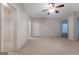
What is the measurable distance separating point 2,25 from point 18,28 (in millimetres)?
342

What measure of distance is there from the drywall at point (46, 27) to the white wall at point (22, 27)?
185mm

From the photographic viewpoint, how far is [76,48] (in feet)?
8.56

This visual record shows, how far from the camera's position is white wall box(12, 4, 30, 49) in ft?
7.97

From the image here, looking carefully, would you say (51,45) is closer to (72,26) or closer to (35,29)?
(35,29)

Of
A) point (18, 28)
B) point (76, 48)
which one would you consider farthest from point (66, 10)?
point (18, 28)

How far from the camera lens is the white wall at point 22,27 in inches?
95.7

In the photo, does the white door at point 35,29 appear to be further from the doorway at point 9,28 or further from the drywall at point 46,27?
the doorway at point 9,28

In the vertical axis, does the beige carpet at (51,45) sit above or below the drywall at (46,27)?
below

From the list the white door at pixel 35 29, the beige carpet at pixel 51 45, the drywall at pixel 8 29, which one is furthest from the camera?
the white door at pixel 35 29

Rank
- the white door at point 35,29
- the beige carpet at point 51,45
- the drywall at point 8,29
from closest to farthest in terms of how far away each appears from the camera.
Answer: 1. the drywall at point 8,29
2. the beige carpet at point 51,45
3. the white door at point 35,29

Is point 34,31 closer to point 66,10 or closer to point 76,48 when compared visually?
point 66,10

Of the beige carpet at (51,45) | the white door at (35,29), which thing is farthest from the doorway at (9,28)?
the white door at (35,29)

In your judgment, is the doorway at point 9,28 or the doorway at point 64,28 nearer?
the doorway at point 9,28
